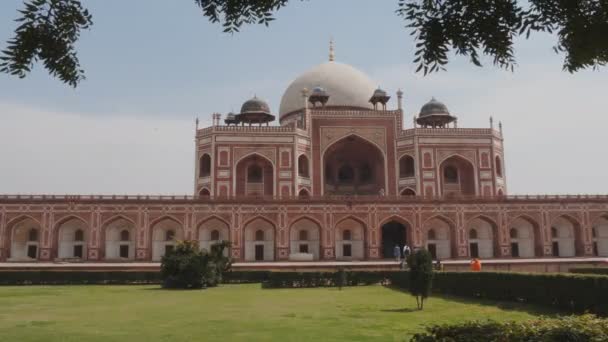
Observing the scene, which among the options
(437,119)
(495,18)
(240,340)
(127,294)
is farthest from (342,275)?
(437,119)

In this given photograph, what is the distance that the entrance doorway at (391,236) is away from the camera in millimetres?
31953

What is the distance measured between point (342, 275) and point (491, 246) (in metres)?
15.5

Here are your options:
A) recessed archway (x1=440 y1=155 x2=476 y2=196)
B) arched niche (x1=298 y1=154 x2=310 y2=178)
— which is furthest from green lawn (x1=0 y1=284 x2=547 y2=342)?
recessed archway (x1=440 y1=155 x2=476 y2=196)

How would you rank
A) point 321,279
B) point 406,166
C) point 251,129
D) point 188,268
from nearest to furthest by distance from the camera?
1. point 188,268
2. point 321,279
3. point 251,129
4. point 406,166

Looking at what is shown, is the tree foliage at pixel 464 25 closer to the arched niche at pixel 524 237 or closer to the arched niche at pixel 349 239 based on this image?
the arched niche at pixel 349 239

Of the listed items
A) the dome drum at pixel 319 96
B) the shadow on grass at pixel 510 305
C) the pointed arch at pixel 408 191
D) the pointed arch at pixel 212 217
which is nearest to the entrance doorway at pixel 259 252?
the pointed arch at pixel 212 217

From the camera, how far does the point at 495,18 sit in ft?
11.4

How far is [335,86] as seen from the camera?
130ft

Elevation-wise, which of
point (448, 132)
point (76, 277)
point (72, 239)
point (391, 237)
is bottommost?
point (76, 277)

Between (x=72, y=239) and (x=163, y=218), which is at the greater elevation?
(x=163, y=218)

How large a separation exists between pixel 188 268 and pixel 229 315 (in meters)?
7.59

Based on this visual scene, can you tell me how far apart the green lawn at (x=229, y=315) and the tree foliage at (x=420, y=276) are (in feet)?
1.04

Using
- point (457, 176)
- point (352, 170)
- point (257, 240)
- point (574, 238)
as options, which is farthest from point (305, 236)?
point (574, 238)

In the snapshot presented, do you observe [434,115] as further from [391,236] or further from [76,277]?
[76,277]
